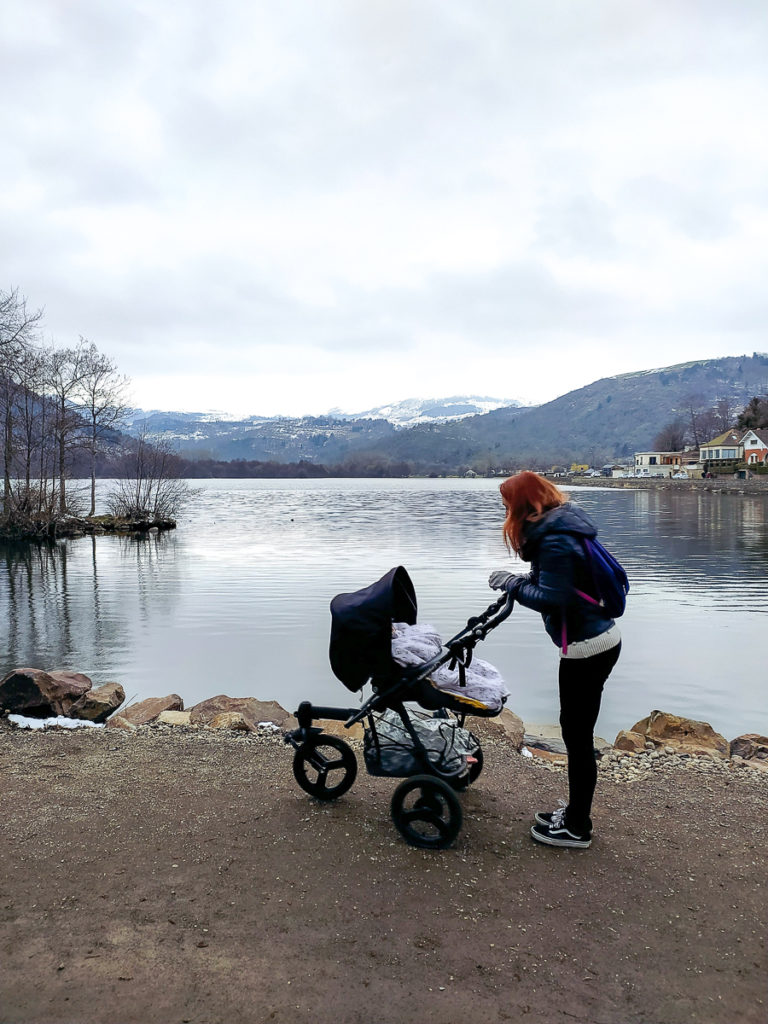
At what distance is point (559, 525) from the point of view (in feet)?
12.9

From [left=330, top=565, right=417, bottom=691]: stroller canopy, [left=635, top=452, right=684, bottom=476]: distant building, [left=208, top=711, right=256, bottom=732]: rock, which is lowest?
[left=208, top=711, right=256, bottom=732]: rock

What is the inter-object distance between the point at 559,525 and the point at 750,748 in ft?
15.6

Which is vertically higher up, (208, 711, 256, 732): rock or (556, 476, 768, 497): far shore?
(556, 476, 768, 497): far shore

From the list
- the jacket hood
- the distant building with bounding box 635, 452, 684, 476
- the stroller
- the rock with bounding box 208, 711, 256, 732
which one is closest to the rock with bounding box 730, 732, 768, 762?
the stroller

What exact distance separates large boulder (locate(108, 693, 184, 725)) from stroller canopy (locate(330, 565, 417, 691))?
4060 millimetres

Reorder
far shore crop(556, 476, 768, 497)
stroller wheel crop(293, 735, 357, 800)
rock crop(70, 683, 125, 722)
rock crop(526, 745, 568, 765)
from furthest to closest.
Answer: far shore crop(556, 476, 768, 497) → rock crop(70, 683, 125, 722) → rock crop(526, 745, 568, 765) → stroller wheel crop(293, 735, 357, 800)

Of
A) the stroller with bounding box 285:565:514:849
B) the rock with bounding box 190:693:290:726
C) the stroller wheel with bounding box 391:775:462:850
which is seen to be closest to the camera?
the stroller wheel with bounding box 391:775:462:850

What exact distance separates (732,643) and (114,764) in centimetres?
1179

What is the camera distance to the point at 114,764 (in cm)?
574

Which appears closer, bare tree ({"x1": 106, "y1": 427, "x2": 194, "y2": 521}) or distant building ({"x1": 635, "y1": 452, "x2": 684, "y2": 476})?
bare tree ({"x1": 106, "y1": 427, "x2": 194, "y2": 521})

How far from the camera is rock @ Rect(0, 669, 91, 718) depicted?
305 inches

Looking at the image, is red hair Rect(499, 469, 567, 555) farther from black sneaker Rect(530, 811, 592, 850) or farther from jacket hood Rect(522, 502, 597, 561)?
black sneaker Rect(530, 811, 592, 850)

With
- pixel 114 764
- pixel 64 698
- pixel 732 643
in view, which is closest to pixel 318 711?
pixel 114 764

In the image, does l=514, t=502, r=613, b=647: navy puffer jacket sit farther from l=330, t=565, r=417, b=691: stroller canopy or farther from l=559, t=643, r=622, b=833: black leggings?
l=330, t=565, r=417, b=691: stroller canopy
